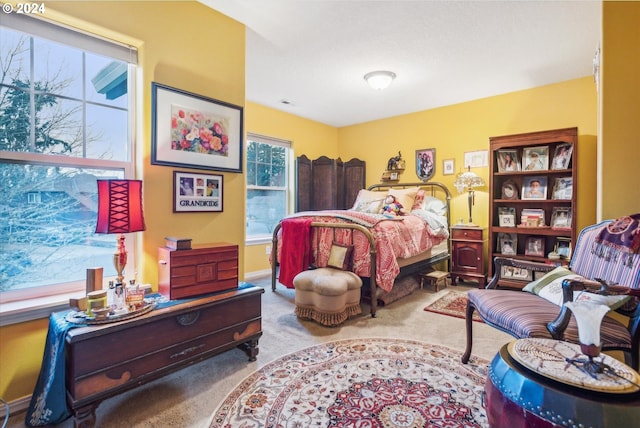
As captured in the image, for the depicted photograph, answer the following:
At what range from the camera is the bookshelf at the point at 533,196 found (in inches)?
140

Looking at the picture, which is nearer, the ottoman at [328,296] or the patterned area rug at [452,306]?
the ottoman at [328,296]

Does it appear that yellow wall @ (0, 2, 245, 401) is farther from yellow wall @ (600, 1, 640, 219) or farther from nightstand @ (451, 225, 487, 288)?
nightstand @ (451, 225, 487, 288)

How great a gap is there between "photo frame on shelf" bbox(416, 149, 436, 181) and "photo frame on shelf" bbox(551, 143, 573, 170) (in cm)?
154

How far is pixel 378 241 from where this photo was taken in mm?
3059

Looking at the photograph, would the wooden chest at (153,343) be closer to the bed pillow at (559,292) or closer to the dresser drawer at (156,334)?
the dresser drawer at (156,334)

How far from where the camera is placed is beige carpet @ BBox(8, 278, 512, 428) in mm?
1582

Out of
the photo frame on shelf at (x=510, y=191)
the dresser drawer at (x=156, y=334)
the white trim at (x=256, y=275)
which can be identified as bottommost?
the white trim at (x=256, y=275)

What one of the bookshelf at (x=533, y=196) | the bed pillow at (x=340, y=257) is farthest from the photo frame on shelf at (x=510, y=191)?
the bed pillow at (x=340, y=257)

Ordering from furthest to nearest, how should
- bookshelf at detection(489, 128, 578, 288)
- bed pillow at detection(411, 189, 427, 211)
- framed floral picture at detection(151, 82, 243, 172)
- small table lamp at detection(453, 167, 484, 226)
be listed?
bed pillow at detection(411, 189, 427, 211), small table lamp at detection(453, 167, 484, 226), bookshelf at detection(489, 128, 578, 288), framed floral picture at detection(151, 82, 243, 172)

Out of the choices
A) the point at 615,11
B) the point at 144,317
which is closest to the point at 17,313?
the point at 144,317

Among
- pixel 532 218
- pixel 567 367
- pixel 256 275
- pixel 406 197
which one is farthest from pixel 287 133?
pixel 567 367

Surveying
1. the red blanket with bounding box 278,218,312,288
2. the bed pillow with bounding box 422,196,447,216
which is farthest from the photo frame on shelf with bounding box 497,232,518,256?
the red blanket with bounding box 278,218,312,288

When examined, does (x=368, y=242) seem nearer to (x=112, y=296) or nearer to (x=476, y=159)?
(x=112, y=296)

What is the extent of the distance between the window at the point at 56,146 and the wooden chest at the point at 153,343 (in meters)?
0.65
